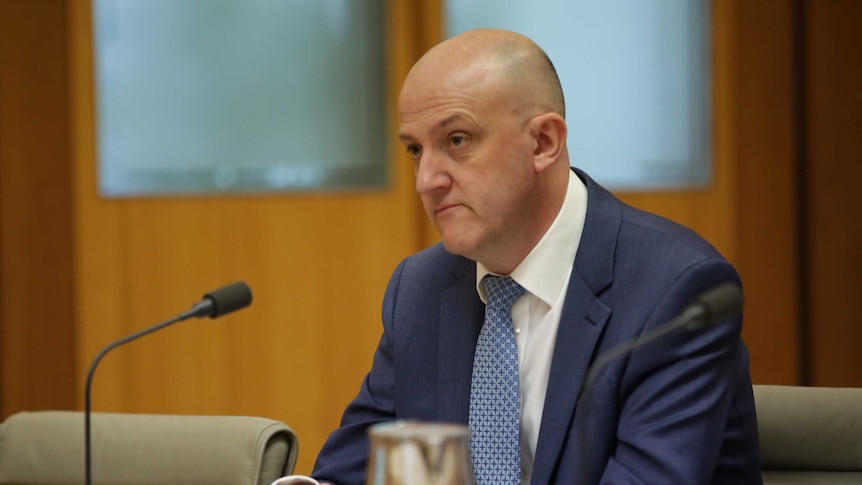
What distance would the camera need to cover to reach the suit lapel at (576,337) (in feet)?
5.82

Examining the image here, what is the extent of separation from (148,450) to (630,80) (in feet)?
7.07

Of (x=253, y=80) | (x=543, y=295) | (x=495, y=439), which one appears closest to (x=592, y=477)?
(x=495, y=439)

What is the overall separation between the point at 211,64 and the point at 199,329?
927mm

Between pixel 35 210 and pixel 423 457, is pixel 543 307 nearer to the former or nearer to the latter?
pixel 423 457

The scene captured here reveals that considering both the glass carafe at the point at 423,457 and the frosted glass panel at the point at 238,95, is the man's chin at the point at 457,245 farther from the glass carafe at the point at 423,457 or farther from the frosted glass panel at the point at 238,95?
the frosted glass panel at the point at 238,95

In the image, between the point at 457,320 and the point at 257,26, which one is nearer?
the point at 457,320

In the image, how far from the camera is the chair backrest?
1954 mm

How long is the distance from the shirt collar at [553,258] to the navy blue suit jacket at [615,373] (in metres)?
0.04

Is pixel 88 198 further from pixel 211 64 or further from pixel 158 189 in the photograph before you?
pixel 211 64

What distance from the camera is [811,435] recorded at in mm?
1919

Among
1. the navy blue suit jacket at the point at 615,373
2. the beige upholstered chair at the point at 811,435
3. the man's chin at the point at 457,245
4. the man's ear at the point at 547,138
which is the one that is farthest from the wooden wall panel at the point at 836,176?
the man's chin at the point at 457,245

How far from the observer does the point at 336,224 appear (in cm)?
372

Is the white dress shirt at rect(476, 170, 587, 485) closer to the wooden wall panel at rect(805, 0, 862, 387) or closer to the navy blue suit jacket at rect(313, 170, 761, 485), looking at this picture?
the navy blue suit jacket at rect(313, 170, 761, 485)

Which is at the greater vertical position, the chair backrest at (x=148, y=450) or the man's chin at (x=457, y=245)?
the man's chin at (x=457, y=245)
